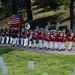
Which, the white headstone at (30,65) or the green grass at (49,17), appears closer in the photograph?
the white headstone at (30,65)

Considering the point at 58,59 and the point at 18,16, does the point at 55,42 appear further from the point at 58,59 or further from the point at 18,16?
the point at 18,16

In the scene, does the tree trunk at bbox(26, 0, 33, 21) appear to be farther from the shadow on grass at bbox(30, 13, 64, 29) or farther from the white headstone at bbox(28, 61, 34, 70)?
the white headstone at bbox(28, 61, 34, 70)

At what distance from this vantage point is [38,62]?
2670 cm

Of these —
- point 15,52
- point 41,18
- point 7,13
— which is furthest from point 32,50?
point 7,13

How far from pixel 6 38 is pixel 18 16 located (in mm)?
2519

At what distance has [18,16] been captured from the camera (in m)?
37.4

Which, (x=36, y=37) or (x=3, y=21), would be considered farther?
(x=3, y=21)

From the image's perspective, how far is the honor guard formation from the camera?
101 feet

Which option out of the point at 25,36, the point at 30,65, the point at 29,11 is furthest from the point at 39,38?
the point at 29,11

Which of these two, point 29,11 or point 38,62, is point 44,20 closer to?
point 29,11

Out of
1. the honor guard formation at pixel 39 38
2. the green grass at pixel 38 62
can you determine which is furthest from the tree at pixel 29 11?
the green grass at pixel 38 62

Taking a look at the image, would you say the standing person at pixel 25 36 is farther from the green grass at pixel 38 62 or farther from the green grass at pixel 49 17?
the green grass at pixel 49 17

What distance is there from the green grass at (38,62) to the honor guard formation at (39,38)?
86.7 inches

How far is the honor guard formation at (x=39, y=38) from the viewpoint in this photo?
30750mm
